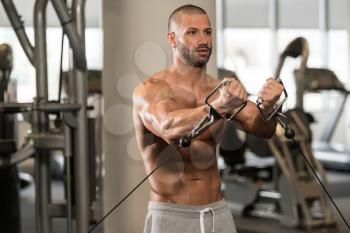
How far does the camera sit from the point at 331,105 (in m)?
8.08

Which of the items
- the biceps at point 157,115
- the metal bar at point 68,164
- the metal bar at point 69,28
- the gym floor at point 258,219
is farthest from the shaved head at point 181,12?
the metal bar at point 68,164

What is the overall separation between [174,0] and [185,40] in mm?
157

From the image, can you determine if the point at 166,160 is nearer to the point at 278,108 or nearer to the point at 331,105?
Answer: the point at 278,108

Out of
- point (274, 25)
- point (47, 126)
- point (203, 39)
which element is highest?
point (274, 25)

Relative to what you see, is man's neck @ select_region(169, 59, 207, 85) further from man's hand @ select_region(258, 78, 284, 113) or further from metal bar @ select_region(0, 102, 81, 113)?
metal bar @ select_region(0, 102, 81, 113)

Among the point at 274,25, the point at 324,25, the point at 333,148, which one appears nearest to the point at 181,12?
the point at 333,148

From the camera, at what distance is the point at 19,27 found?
7.06ft

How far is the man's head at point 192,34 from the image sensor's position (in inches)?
39.3

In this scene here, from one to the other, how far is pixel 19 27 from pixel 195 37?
129cm

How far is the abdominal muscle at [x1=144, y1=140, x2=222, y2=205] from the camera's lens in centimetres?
106

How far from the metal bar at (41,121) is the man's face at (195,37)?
1.09 metres

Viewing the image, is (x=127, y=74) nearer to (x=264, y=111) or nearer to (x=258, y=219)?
(x=264, y=111)

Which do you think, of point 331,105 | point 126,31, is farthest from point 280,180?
point 331,105

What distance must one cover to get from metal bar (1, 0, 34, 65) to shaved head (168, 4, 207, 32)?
3.71 feet
